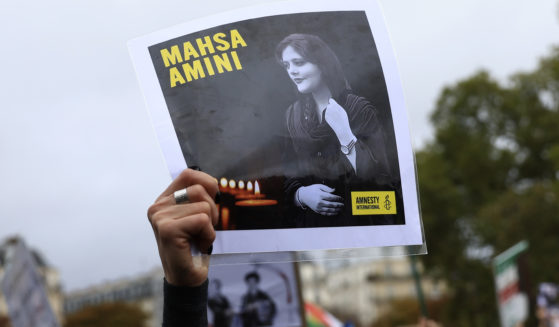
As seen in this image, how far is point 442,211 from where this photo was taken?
36250mm

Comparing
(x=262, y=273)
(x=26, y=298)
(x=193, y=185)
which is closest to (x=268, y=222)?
(x=193, y=185)

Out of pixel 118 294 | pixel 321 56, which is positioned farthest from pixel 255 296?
pixel 118 294

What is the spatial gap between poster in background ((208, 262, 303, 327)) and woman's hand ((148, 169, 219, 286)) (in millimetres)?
3710

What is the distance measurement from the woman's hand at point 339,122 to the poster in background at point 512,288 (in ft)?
39.4

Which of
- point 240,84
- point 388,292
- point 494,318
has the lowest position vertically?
point 388,292

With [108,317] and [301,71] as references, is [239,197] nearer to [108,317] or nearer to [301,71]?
[301,71]

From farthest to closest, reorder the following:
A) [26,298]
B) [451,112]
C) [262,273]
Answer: [451,112], [26,298], [262,273]

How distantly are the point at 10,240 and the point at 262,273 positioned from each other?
3125mm

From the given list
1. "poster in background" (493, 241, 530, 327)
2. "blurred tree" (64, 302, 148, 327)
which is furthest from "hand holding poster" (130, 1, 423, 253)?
"blurred tree" (64, 302, 148, 327)

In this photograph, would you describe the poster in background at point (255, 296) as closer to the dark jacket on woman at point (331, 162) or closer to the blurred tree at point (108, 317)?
the dark jacket on woman at point (331, 162)

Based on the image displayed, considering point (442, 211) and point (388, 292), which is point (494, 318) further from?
point (388, 292)

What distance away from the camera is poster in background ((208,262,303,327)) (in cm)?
578

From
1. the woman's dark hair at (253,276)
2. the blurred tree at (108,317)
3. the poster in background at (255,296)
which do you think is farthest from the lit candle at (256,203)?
the blurred tree at (108,317)

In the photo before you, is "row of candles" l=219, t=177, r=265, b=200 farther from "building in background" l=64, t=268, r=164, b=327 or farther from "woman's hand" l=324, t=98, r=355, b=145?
"building in background" l=64, t=268, r=164, b=327
